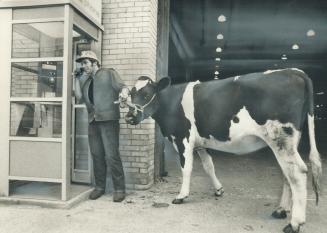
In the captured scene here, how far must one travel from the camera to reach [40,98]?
499 centimetres

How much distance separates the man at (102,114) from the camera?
5.34m

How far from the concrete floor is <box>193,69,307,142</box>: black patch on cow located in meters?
1.04

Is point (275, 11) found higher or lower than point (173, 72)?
higher

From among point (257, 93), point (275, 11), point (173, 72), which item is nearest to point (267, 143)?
point (257, 93)

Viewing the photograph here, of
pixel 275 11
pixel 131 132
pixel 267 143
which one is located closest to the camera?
pixel 267 143

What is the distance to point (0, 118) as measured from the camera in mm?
5125

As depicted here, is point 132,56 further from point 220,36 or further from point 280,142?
point 220,36

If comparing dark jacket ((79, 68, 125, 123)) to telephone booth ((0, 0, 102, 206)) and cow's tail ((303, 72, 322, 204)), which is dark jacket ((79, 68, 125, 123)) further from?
cow's tail ((303, 72, 322, 204))

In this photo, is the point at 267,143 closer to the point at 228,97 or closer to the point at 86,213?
the point at 228,97

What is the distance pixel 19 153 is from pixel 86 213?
1384 mm

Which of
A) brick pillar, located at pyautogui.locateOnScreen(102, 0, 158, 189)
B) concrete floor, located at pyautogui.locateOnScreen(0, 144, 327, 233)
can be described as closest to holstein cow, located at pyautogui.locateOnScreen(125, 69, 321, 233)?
concrete floor, located at pyautogui.locateOnScreen(0, 144, 327, 233)

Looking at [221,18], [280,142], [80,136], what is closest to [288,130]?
[280,142]

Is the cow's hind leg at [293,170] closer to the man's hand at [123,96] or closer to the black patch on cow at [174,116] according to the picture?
the black patch on cow at [174,116]

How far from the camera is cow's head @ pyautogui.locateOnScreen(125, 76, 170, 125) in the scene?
5168 millimetres
